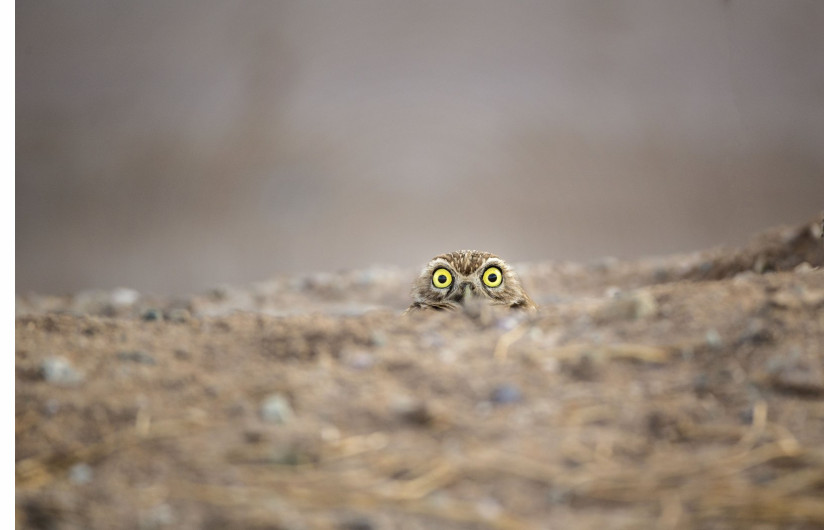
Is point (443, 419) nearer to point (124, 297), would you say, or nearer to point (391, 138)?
point (391, 138)

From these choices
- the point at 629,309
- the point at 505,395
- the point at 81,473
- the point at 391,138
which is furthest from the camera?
the point at 391,138

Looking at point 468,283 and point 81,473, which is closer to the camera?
point 81,473

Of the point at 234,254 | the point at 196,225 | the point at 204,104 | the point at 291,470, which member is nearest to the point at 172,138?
the point at 204,104

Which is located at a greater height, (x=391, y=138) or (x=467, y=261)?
(x=391, y=138)

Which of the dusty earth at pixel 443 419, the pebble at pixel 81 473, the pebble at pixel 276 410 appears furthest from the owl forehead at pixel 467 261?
the pebble at pixel 81 473

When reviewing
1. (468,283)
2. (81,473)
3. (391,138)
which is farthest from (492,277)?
(81,473)

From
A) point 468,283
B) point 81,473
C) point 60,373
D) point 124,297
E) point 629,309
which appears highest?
point 124,297
